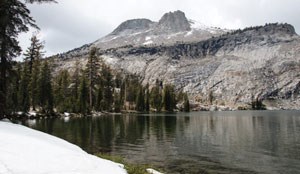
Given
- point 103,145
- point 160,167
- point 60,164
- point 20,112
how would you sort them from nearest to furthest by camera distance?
point 60,164
point 160,167
point 103,145
point 20,112

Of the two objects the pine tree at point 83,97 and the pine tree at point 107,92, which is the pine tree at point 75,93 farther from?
the pine tree at point 107,92

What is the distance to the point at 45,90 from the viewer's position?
88125 millimetres

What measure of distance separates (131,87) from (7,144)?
16957 cm

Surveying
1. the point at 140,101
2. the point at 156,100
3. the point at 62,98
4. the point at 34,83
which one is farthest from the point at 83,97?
the point at 156,100

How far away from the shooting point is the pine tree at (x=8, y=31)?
978 inches

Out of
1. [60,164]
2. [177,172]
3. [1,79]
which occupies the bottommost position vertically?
[177,172]

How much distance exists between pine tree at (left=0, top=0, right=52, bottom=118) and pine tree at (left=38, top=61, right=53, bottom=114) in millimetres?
60852

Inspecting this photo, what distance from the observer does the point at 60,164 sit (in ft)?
33.5

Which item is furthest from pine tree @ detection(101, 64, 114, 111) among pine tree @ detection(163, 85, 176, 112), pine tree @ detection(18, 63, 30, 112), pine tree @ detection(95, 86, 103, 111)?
pine tree @ detection(18, 63, 30, 112)

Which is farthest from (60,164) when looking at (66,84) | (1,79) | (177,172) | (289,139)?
(66,84)

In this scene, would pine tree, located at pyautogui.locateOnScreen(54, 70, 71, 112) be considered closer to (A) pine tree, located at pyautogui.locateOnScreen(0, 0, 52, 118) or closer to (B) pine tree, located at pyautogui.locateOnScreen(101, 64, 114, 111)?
(B) pine tree, located at pyautogui.locateOnScreen(101, 64, 114, 111)

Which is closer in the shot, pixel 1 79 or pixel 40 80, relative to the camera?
pixel 1 79

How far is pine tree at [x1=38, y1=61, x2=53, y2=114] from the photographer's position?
8661 cm

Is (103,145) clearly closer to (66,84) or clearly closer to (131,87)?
(66,84)
